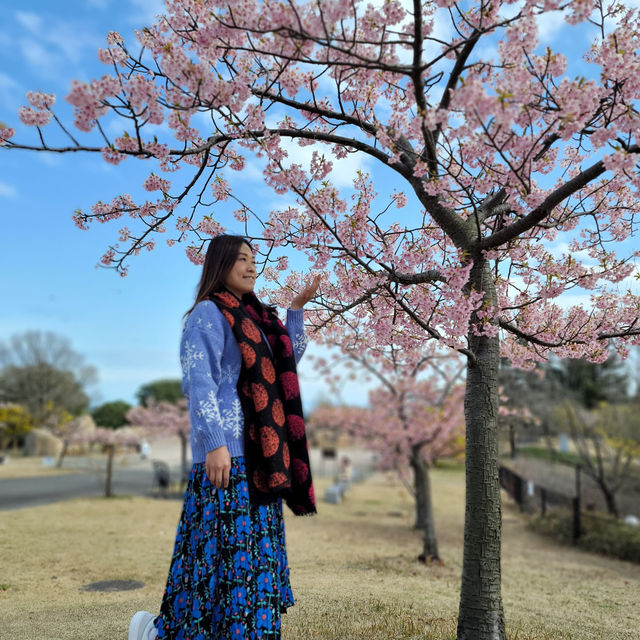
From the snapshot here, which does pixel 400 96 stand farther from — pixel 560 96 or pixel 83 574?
pixel 83 574

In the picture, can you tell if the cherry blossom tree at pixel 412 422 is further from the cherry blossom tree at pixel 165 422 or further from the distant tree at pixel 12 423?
the distant tree at pixel 12 423

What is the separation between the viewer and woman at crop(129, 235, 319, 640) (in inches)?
99.8

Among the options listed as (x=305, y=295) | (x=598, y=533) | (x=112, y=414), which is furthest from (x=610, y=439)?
(x=112, y=414)

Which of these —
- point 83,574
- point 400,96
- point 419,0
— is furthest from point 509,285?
point 83,574

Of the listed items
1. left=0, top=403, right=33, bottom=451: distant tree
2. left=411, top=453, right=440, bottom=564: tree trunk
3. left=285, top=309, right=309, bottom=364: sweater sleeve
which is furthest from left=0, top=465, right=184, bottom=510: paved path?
left=0, top=403, right=33, bottom=451: distant tree

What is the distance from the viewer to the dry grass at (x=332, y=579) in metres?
4.04

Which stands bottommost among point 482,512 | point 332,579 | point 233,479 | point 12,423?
point 332,579

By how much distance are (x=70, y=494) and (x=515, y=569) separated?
34.8 ft

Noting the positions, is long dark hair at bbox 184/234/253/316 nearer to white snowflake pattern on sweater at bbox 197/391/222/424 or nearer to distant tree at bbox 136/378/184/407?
white snowflake pattern on sweater at bbox 197/391/222/424

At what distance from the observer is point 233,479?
8.57ft

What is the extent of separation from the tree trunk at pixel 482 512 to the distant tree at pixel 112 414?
27.7 m

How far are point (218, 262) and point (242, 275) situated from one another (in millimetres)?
136

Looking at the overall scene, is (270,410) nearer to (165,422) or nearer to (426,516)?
(426,516)

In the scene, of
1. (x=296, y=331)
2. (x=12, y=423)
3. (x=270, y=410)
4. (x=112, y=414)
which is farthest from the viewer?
(x=112, y=414)
